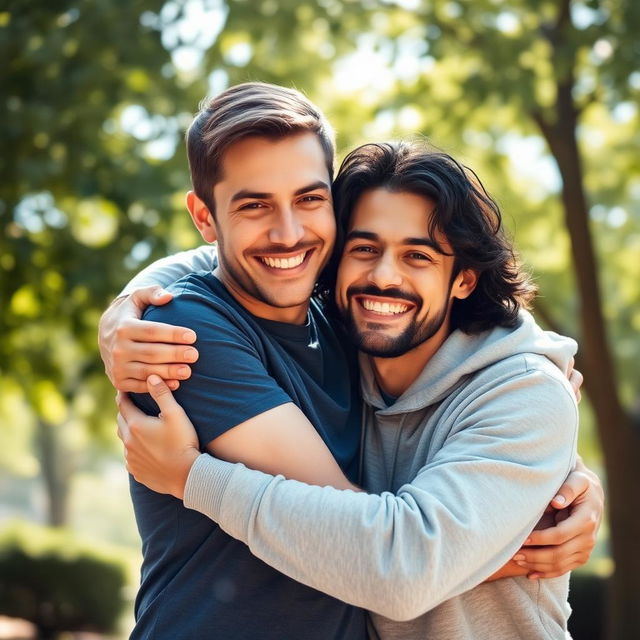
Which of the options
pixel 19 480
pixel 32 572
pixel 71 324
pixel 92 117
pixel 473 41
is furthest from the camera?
pixel 19 480

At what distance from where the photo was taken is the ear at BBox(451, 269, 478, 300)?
11.4ft

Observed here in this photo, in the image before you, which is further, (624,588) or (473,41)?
(624,588)

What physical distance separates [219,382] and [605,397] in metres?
7.51

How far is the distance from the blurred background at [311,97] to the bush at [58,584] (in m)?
2.47

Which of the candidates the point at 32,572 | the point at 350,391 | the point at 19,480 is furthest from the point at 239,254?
the point at 19,480

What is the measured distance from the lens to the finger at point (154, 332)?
287 centimetres

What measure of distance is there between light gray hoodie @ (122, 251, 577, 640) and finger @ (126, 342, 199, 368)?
1.02 feet

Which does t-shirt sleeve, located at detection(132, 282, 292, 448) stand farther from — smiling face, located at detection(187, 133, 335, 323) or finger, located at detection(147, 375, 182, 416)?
smiling face, located at detection(187, 133, 335, 323)

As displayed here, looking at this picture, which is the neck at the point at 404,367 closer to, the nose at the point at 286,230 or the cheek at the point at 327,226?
the cheek at the point at 327,226

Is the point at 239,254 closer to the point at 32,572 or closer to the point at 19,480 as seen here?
the point at 32,572

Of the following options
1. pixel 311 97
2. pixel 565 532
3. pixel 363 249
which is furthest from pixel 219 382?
pixel 311 97

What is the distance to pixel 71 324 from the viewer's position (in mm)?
7734

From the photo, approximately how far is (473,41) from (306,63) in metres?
1.76

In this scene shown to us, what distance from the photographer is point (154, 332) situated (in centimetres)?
292
